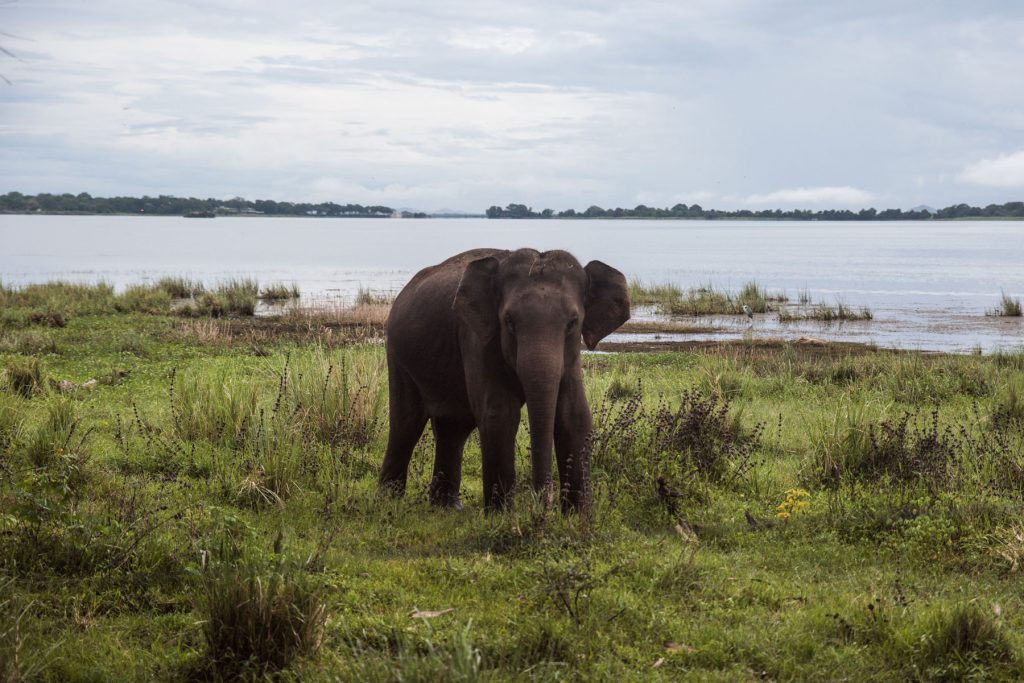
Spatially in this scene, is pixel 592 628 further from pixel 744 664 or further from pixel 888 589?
pixel 888 589

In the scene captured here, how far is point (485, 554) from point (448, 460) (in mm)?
2223

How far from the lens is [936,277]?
69.9 m

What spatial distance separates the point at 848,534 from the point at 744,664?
9.33 feet

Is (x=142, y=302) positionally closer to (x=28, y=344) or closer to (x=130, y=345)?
(x=130, y=345)

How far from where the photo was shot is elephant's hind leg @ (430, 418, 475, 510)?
369 inches

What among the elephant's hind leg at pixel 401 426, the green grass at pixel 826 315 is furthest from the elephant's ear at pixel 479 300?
the green grass at pixel 826 315

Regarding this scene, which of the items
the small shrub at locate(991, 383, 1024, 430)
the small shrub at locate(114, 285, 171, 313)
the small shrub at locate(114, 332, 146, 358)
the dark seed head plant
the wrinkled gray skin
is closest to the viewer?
the wrinkled gray skin

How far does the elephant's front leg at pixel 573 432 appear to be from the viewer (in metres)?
Answer: 7.99

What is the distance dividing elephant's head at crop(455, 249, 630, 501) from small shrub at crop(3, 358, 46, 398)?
27.3ft

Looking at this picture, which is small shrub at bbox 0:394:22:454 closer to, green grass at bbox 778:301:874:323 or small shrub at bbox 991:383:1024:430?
small shrub at bbox 991:383:1024:430

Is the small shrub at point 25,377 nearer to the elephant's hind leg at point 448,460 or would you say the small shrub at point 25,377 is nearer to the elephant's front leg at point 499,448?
the elephant's hind leg at point 448,460

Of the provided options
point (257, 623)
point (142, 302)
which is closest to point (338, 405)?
point (257, 623)

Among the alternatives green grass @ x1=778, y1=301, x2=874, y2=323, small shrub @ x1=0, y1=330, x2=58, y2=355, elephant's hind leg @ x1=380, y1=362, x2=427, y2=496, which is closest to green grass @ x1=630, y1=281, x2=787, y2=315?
green grass @ x1=778, y1=301, x2=874, y2=323

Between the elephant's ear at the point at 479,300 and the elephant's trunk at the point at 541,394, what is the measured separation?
55 cm
